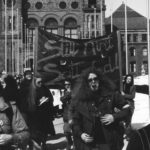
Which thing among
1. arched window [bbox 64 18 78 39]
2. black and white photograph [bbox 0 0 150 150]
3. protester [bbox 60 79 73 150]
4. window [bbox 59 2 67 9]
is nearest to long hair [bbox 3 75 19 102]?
black and white photograph [bbox 0 0 150 150]

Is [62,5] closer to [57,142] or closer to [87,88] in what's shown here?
[57,142]

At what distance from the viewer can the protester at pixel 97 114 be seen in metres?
4.99

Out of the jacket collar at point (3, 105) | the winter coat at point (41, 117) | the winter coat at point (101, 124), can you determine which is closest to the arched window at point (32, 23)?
the winter coat at point (41, 117)

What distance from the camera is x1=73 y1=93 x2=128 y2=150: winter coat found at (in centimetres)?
500

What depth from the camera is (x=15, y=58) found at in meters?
65.4

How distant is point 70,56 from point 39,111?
3.92 ft

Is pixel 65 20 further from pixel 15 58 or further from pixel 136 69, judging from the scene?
pixel 136 69

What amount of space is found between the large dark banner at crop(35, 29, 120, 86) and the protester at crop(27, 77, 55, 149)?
20cm

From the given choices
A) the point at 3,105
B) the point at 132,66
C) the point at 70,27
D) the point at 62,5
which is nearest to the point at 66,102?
the point at 3,105

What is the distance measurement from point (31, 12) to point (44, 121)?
6775cm

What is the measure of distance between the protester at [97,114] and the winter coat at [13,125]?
1.08 m

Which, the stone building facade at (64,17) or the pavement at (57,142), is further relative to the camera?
Result: the stone building facade at (64,17)

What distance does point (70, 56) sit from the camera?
30.0ft

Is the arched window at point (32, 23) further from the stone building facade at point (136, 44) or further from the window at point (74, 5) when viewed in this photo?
the stone building facade at point (136, 44)
